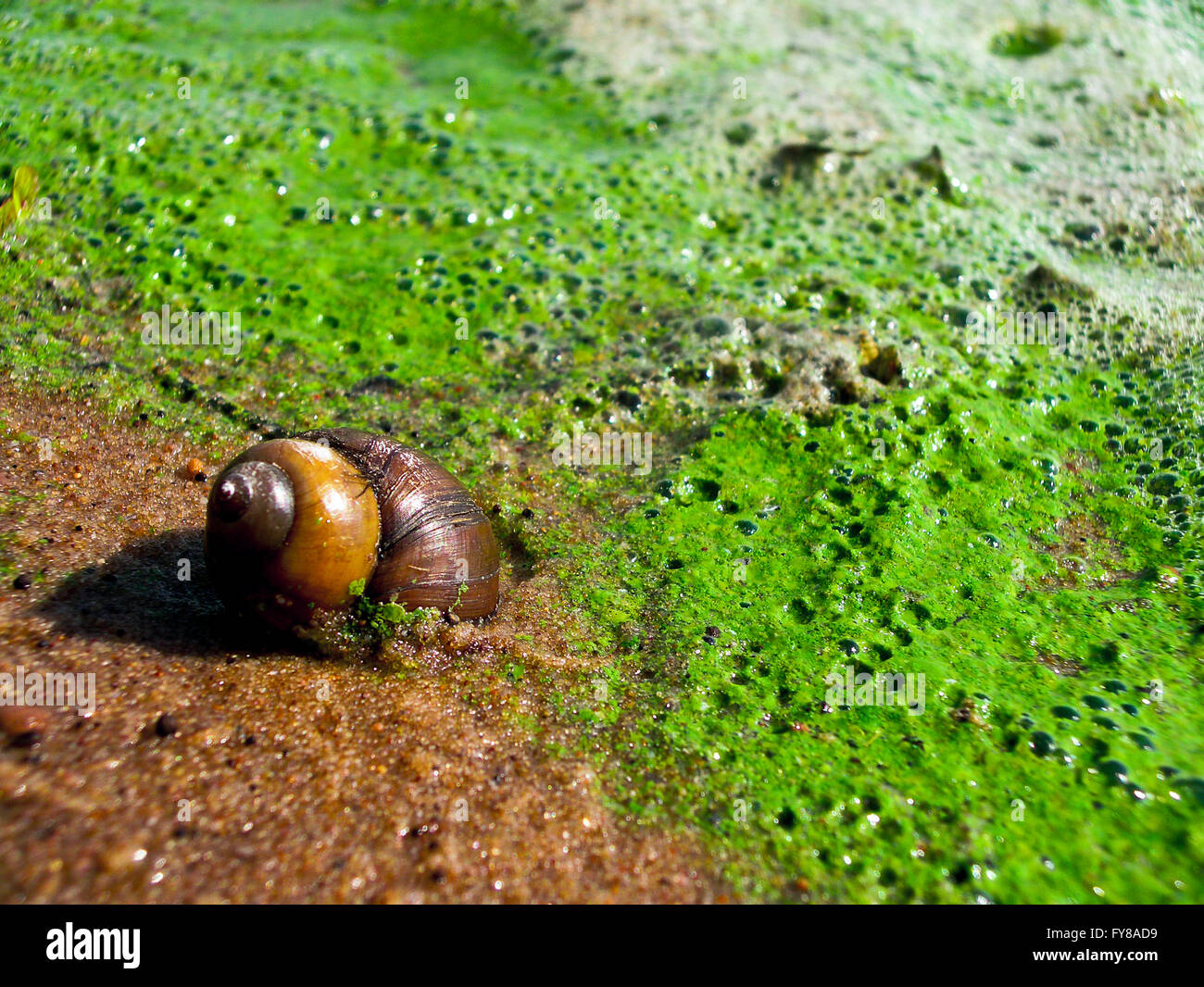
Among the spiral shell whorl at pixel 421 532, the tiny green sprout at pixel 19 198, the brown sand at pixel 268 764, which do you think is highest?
the tiny green sprout at pixel 19 198

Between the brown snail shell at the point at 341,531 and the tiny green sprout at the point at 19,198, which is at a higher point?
the tiny green sprout at the point at 19,198

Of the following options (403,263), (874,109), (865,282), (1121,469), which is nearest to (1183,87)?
(874,109)

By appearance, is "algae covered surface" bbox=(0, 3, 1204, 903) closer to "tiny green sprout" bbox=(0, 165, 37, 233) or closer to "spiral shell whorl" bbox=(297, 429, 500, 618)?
"tiny green sprout" bbox=(0, 165, 37, 233)

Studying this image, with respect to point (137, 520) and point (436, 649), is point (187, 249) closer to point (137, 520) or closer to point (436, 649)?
point (137, 520)

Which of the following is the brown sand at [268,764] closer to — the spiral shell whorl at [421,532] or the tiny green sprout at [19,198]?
the spiral shell whorl at [421,532]

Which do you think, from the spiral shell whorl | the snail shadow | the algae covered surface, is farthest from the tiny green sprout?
the spiral shell whorl

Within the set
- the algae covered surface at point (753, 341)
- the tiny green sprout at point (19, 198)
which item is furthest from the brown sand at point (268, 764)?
the tiny green sprout at point (19, 198)
